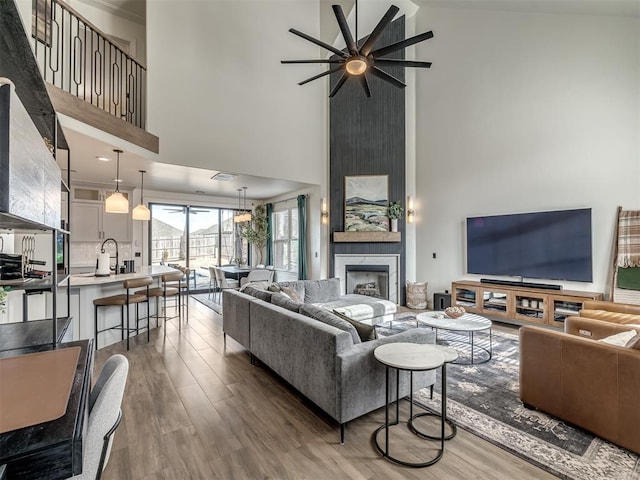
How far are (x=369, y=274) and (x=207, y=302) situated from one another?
358 cm

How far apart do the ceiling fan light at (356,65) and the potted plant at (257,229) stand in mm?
5659

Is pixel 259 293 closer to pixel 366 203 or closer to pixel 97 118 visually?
pixel 97 118

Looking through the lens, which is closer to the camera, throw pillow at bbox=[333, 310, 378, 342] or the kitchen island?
throw pillow at bbox=[333, 310, 378, 342]

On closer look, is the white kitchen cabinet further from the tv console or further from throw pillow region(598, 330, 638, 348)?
throw pillow region(598, 330, 638, 348)

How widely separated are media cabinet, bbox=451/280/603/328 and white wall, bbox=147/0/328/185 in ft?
12.2

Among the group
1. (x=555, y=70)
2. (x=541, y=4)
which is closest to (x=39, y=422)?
(x=555, y=70)

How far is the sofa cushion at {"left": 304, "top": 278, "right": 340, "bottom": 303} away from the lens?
478 cm

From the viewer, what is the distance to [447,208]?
5953 millimetres

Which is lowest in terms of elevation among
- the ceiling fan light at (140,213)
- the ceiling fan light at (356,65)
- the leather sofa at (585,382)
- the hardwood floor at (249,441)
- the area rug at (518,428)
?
the hardwood floor at (249,441)

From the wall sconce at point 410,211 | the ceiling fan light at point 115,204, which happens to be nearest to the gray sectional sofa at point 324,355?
the ceiling fan light at point 115,204

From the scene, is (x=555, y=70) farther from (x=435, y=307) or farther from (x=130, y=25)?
(x=130, y=25)

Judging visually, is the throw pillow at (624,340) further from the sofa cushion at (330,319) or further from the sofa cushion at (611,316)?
the sofa cushion at (330,319)

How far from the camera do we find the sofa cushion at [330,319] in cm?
236

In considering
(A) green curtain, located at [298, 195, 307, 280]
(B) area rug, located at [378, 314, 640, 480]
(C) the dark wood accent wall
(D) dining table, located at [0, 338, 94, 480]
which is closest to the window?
(A) green curtain, located at [298, 195, 307, 280]
